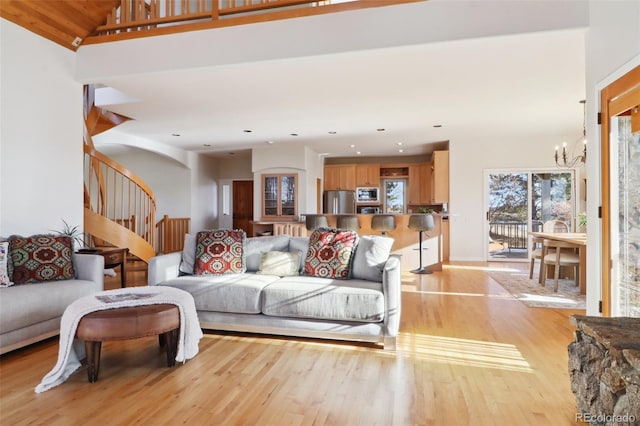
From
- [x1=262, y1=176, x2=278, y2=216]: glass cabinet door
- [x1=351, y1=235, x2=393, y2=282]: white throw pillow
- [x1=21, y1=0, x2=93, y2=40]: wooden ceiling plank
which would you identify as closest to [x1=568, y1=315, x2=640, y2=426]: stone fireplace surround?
[x1=351, y1=235, x2=393, y2=282]: white throw pillow

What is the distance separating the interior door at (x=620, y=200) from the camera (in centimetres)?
247

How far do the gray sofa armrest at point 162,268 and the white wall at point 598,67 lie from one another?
3639 millimetres

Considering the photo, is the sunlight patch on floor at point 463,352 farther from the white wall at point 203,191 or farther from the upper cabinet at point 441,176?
the white wall at point 203,191

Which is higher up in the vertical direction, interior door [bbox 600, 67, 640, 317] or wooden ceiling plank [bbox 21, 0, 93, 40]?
wooden ceiling plank [bbox 21, 0, 93, 40]

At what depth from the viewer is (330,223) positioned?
21.8ft

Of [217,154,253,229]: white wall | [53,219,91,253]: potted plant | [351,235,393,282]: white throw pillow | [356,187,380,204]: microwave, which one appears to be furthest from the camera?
[217,154,253,229]: white wall

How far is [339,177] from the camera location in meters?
10.0

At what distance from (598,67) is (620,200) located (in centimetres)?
105

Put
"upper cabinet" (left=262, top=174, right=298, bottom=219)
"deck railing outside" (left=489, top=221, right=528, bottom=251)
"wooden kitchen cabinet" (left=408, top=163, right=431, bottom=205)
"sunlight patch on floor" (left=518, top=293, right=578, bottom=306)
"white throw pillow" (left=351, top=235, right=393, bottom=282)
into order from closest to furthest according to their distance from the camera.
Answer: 1. "white throw pillow" (left=351, top=235, right=393, bottom=282)
2. "sunlight patch on floor" (left=518, top=293, right=578, bottom=306)
3. "deck railing outside" (left=489, top=221, right=528, bottom=251)
4. "upper cabinet" (left=262, top=174, right=298, bottom=219)
5. "wooden kitchen cabinet" (left=408, top=163, right=431, bottom=205)

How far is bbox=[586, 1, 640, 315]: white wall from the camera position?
246 centimetres

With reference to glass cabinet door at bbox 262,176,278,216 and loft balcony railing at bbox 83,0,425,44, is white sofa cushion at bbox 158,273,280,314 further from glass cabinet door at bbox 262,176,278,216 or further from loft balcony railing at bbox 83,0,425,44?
glass cabinet door at bbox 262,176,278,216

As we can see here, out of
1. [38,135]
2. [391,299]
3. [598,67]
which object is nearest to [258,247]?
[391,299]

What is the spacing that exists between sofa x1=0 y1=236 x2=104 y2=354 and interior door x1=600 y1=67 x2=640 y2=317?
4310mm

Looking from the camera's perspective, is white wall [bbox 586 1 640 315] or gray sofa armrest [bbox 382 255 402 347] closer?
white wall [bbox 586 1 640 315]
